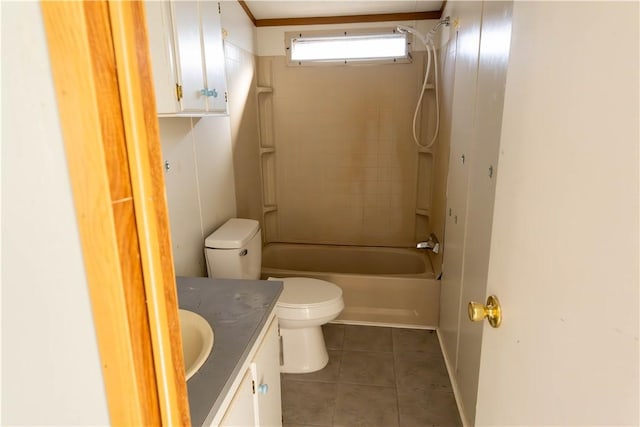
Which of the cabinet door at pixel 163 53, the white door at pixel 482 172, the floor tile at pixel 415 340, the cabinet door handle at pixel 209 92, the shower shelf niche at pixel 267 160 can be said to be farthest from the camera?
the shower shelf niche at pixel 267 160

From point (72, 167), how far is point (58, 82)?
0.30 ft

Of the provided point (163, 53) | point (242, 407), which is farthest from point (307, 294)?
point (163, 53)

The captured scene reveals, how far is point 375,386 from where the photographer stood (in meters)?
2.13

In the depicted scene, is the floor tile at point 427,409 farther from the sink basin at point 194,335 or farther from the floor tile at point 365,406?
the sink basin at point 194,335

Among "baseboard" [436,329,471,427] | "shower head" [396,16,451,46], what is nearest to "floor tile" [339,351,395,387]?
"baseboard" [436,329,471,427]

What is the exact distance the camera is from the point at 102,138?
434 millimetres

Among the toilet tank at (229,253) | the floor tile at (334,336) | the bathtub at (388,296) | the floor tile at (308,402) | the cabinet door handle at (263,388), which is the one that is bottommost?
the floor tile at (308,402)

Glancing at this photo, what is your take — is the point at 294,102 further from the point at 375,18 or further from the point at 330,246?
the point at 330,246

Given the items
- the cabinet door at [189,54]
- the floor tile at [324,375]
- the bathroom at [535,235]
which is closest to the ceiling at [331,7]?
the cabinet door at [189,54]

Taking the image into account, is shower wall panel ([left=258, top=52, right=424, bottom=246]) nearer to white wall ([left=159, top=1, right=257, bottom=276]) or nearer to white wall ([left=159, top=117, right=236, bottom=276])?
white wall ([left=159, top=1, right=257, bottom=276])

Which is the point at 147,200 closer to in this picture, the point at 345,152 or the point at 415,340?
the point at 415,340

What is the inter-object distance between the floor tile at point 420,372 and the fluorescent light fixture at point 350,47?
7.09ft

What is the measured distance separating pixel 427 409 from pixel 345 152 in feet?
6.58

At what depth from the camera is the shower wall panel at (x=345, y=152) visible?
309 centimetres
